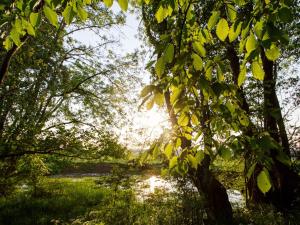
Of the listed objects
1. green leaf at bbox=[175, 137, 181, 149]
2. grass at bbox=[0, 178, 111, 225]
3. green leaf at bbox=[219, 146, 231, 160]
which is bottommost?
grass at bbox=[0, 178, 111, 225]

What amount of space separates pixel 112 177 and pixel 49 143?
7.16 feet

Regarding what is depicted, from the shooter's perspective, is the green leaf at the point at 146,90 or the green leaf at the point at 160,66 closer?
the green leaf at the point at 160,66

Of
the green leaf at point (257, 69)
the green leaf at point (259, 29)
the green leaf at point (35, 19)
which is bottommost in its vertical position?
the green leaf at point (257, 69)

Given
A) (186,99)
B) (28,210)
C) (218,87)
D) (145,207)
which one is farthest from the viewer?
(28,210)

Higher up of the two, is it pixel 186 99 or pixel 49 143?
pixel 49 143

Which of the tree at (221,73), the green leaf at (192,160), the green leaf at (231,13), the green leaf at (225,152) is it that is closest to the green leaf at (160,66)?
the tree at (221,73)

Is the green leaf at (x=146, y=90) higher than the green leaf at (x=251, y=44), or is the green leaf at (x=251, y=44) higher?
the green leaf at (x=251, y=44)

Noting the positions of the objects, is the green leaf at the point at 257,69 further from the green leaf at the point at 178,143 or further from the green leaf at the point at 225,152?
the green leaf at the point at 178,143

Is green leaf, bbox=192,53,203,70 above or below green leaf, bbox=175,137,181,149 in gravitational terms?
above

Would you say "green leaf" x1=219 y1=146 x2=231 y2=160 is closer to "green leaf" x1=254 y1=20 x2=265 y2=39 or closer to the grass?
"green leaf" x1=254 y1=20 x2=265 y2=39

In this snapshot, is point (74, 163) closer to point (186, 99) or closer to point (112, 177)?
point (112, 177)

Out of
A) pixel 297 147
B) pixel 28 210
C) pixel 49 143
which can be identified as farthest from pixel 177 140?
pixel 28 210

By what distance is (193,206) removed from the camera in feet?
29.9

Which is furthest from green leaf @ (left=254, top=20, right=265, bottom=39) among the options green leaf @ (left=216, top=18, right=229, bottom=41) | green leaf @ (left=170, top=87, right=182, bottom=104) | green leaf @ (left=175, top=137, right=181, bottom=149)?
green leaf @ (left=175, top=137, right=181, bottom=149)
